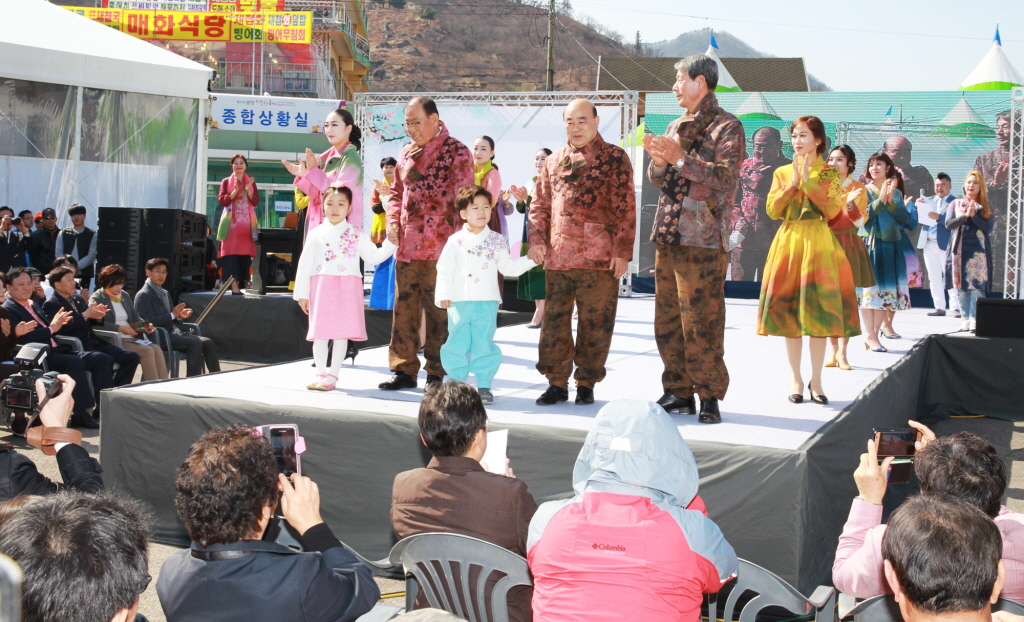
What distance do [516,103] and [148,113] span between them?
4.42m

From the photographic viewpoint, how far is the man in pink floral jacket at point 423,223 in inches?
167

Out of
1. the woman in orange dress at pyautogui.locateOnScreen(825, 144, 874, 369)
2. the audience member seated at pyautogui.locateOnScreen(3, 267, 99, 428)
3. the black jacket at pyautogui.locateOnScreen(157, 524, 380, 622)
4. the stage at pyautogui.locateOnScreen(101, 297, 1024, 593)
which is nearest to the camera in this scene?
the black jacket at pyautogui.locateOnScreen(157, 524, 380, 622)

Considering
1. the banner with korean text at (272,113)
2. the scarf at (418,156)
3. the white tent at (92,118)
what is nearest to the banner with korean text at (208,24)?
the banner with korean text at (272,113)

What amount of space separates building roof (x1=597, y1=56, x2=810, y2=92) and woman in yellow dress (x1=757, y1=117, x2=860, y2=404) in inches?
1004

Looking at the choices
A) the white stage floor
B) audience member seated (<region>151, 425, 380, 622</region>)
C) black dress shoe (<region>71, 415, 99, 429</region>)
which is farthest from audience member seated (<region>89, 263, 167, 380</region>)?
audience member seated (<region>151, 425, 380, 622</region>)

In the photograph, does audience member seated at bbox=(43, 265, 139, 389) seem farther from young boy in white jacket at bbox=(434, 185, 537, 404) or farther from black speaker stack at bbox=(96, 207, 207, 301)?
young boy in white jacket at bbox=(434, 185, 537, 404)

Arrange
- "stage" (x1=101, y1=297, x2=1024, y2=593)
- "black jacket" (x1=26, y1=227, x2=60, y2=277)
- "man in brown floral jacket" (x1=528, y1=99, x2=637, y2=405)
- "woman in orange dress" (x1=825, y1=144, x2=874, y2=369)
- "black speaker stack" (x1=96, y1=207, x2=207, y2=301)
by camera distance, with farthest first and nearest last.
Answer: "black jacket" (x1=26, y1=227, x2=60, y2=277), "black speaker stack" (x1=96, y1=207, x2=207, y2=301), "woman in orange dress" (x1=825, y1=144, x2=874, y2=369), "man in brown floral jacket" (x1=528, y1=99, x2=637, y2=405), "stage" (x1=101, y1=297, x2=1024, y2=593)

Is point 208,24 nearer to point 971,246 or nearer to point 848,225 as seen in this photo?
point 971,246

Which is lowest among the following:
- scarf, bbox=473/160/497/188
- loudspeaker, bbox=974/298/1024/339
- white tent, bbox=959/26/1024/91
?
loudspeaker, bbox=974/298/1024/339

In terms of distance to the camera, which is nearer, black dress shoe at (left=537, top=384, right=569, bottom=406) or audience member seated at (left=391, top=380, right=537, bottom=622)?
audience member seated at (left=391, top=380, right=537, bottom=622)

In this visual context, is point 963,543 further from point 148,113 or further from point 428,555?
point 148,113

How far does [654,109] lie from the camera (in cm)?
1350

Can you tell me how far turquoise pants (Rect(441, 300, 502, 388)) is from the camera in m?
3.88

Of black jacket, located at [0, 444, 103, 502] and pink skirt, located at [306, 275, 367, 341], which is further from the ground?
pink skirt, located at [306, 275, 367, 341]
